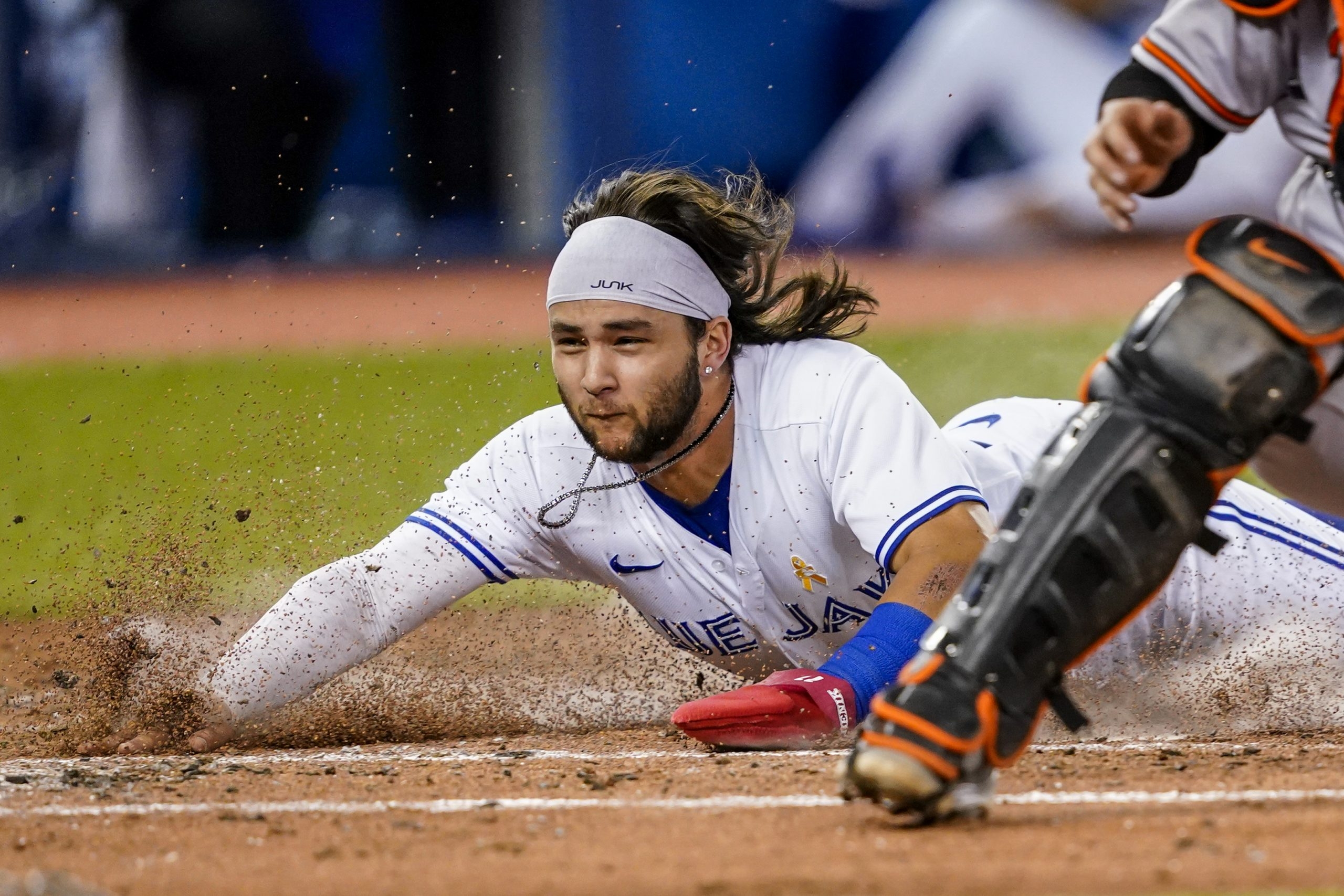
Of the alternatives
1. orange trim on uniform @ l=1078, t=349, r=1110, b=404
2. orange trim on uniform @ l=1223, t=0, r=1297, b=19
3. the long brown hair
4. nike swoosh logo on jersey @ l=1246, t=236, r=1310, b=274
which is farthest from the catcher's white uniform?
the long brown hair

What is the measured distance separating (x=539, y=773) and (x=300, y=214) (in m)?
11.7

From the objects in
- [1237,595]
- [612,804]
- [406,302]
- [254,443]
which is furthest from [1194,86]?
[406,302]

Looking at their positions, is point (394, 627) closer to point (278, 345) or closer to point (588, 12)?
point (278, 345)

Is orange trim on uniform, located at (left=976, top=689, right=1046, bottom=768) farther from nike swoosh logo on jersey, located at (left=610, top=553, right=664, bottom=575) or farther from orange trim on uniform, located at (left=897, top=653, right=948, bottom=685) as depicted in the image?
nike swoosh logo on jersey, located at (left=610, top=553, right=664, bottom=575)

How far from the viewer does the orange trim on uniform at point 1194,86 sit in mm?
2732

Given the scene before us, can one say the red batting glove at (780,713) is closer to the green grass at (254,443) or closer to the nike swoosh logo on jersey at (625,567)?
the nike swoosh logo on jersey at (625,567)

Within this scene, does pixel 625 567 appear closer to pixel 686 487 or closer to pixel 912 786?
pixel 686 487

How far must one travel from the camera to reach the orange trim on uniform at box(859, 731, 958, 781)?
2375mm

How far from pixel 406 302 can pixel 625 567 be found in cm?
1041

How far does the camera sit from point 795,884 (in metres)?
2.20

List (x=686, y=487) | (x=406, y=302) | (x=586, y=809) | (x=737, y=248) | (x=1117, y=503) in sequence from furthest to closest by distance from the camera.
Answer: (x=406, y=302), (x=737, y=248), (x=686, y=487), (x=586, y=809), (x=1117, y=503)

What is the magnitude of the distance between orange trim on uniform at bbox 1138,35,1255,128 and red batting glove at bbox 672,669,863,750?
4.25 feet

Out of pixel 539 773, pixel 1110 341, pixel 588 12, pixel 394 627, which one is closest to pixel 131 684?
pixel 394 627

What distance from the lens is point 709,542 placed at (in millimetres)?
3910
